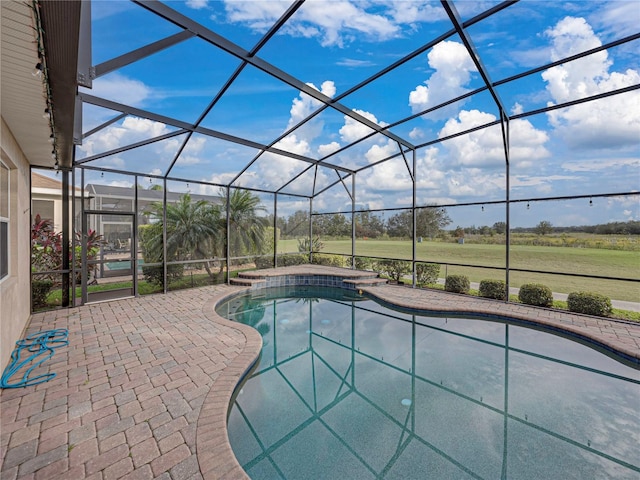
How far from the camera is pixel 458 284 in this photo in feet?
26.2

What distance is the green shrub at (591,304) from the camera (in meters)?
5.76

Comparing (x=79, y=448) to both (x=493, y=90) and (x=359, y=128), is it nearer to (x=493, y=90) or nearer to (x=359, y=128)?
(x=359, y=128)

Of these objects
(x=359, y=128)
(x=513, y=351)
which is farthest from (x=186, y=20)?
(x=513, y=351)

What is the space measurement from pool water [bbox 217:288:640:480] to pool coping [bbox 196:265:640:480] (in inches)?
10.2

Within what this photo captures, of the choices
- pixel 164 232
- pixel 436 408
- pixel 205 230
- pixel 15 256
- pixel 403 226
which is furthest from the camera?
pixel 403 226

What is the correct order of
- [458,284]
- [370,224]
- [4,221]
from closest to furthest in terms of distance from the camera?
1. [4,221]
2. [458,284]
3. [370,224]

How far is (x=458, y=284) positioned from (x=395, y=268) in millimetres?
2266

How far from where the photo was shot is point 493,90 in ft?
16.7

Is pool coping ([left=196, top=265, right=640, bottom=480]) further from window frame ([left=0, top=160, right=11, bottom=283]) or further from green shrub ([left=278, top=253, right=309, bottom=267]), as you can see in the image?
window frame ([left=0, top=160, right=11, bottom=283])

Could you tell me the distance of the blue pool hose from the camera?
3.22m

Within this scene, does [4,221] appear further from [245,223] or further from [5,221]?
[245,223]

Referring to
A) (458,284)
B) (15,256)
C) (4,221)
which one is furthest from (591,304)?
(15,256)

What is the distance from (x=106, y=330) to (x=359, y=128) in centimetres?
649

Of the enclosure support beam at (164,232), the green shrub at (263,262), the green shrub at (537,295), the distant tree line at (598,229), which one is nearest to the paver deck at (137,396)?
the green shrub at (537,295)
